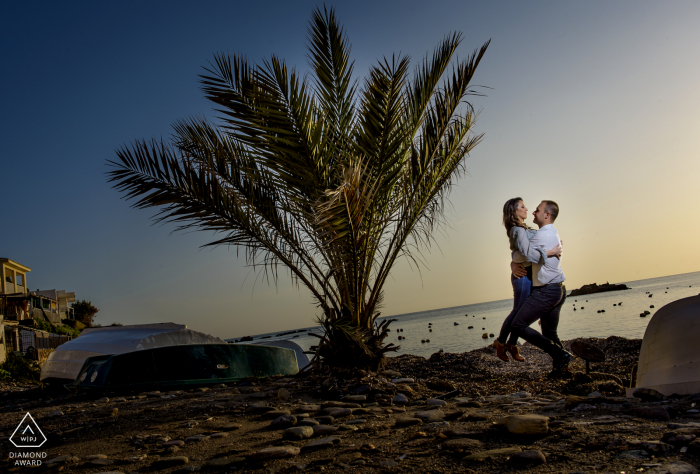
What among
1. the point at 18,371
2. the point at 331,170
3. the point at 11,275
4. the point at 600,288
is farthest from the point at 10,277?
the point at 600,288

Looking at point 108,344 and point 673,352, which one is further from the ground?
point 108,344

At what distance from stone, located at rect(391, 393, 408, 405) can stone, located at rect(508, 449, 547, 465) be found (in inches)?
76.0

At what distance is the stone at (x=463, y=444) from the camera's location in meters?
2.20

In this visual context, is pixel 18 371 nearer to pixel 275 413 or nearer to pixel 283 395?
pixel 283 395

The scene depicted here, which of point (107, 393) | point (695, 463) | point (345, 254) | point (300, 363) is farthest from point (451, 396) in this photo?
point (300, 363)

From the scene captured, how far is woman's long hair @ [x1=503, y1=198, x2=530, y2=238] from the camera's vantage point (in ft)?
15.2

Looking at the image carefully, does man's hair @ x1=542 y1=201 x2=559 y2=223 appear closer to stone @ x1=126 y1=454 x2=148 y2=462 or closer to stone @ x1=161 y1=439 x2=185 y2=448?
stone @ x1=161 y1=439 x2=185 y2=448

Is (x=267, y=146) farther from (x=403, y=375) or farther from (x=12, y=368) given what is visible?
(x=12, y=368)

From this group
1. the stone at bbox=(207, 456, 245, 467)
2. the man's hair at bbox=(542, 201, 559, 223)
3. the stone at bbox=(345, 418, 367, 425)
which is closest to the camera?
the stone at bbox=(207, 456, 245, 467)

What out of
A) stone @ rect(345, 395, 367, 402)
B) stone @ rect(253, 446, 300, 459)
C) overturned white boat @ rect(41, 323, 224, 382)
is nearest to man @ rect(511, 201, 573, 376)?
stone @ rect(345, 395, 367, 402)

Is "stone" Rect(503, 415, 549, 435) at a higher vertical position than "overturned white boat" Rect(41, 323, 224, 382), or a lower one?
lower

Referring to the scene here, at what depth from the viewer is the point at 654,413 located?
2502mm

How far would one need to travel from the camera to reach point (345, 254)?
4.85 m

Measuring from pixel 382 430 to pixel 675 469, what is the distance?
1.53 metres
